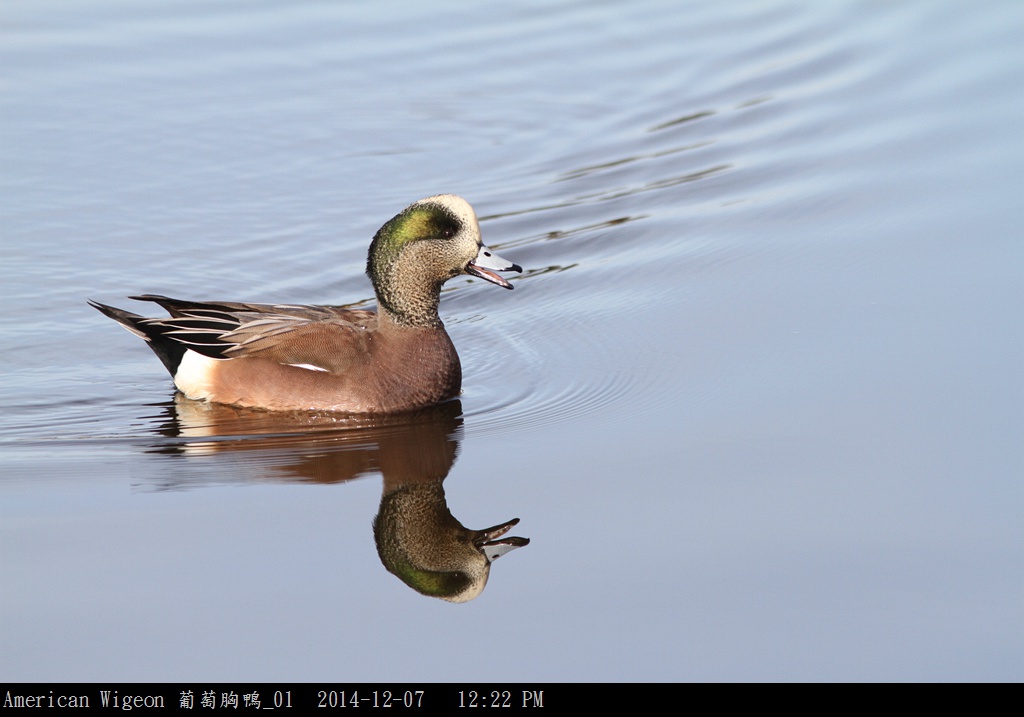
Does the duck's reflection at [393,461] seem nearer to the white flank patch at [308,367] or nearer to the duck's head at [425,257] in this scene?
the white flank patch at [308,367]

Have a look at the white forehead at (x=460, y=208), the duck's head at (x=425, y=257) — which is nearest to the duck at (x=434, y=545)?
the duck's head at (x=425, y=257)

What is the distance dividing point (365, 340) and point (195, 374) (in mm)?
982

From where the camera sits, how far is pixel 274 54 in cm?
1320

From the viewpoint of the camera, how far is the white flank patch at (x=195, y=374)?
26.3ft

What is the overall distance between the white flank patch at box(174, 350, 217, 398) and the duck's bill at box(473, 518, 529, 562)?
2.45 meters

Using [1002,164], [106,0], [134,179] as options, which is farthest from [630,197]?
[106,0]

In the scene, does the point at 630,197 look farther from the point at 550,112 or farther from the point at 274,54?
the point at 274,54

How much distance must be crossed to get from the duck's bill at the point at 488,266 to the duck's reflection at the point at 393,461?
0.69 m

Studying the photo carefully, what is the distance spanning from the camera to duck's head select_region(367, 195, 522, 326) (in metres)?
7.82

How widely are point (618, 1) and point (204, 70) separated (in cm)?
435

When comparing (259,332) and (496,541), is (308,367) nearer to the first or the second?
(259,332)

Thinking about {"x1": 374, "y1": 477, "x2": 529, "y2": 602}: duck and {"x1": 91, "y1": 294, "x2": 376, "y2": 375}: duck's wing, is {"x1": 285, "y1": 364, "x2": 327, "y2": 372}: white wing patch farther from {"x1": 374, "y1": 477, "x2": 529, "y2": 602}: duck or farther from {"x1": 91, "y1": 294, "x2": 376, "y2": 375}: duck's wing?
{"x1": 374, "y1": 477, "x2": 529, "y2": 602}: duck

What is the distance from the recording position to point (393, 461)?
23.2 ft

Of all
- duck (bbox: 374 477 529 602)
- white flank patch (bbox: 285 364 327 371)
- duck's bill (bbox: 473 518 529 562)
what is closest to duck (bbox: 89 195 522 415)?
white flank patch (bbox: 285 364 327 371)
